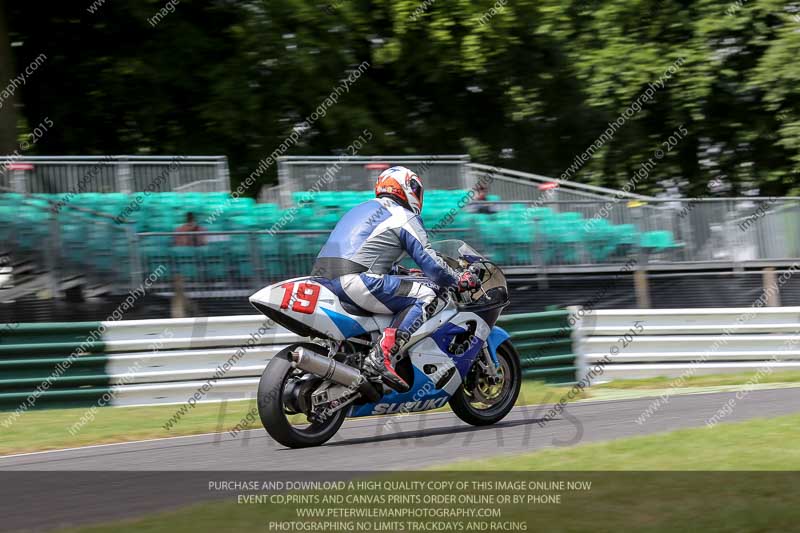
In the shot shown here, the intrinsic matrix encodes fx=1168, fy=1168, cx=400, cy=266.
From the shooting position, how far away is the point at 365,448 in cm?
796

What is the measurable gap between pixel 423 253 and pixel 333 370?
1134 mm

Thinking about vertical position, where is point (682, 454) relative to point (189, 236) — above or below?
above

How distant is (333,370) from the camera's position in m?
7.91

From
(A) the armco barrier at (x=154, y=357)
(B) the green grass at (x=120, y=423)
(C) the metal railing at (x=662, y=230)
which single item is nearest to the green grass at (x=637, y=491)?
(B) the green grass at (x=120, y=423)

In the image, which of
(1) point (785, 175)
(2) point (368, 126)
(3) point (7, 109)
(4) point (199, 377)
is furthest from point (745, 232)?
(3) point (7, 109)

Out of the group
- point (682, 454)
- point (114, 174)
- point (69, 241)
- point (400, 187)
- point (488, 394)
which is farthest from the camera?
point (114, 174)

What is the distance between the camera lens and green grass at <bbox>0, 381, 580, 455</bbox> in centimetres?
930

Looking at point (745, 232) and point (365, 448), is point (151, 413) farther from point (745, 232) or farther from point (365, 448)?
point (745, 232)

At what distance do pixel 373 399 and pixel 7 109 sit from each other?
14507 mm

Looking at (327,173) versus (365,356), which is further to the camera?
(327,173)

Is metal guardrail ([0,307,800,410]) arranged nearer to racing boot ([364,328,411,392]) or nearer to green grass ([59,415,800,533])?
racing boot ([364,328,411,392])

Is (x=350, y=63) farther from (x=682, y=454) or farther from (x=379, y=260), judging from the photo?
(x=682, y=454)

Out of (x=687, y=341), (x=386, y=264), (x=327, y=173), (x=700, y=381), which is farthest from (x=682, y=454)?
(x=327, y=173)

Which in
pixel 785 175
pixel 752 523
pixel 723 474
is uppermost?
pixel 752 523
